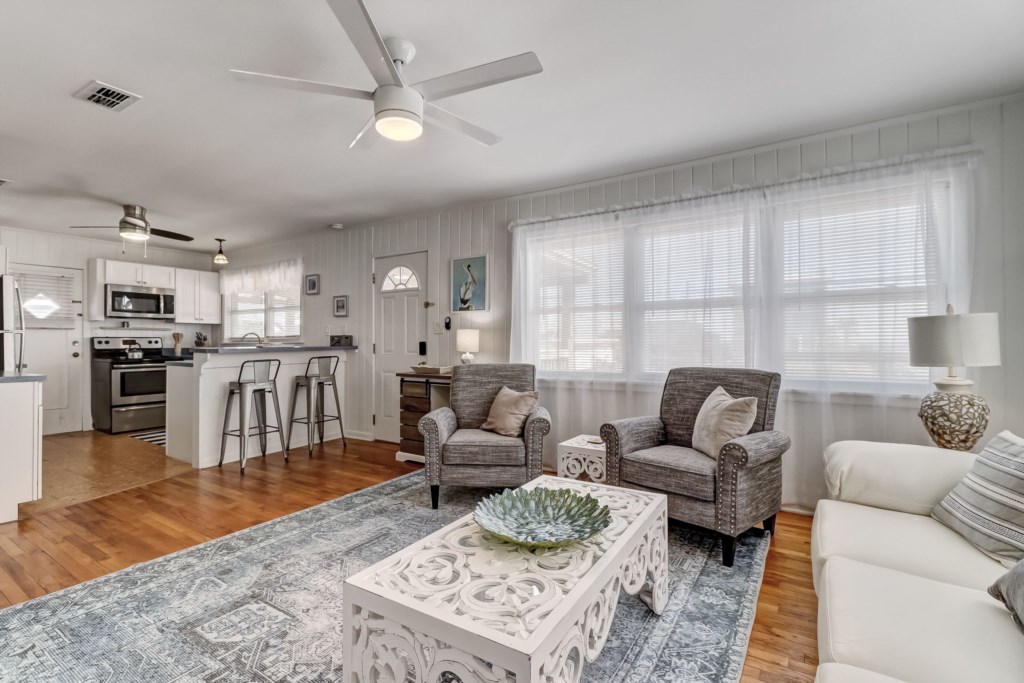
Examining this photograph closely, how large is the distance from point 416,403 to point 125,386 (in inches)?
158

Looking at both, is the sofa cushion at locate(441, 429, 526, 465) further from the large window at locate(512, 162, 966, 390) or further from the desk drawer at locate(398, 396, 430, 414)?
the desk drawer at locate(398, 396, 430, 414)

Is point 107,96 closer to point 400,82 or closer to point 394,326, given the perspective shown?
point 400,82

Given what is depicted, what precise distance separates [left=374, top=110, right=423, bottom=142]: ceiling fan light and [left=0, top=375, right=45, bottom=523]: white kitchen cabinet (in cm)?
284

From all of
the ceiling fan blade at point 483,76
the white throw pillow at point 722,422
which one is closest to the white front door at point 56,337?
the ceiling fan blade at point 483,76

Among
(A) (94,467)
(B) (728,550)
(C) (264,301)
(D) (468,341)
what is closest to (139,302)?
(C) (264,301)

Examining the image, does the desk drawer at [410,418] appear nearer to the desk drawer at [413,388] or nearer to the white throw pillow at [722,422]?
the desk drawer at [413,388]

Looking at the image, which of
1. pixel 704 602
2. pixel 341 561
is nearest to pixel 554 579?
pixel 704 602

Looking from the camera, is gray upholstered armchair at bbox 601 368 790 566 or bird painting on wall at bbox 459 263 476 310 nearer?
gray upholstered armchair at bbox 601 368 790 566

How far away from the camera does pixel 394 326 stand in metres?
5.04

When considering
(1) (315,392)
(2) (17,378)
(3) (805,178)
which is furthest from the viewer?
(1) (315,392)

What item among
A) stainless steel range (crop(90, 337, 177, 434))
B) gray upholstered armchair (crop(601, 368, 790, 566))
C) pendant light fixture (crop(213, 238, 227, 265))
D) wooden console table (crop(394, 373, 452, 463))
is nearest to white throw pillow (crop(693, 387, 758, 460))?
gray upholstered armchair (crop(601, 368, 790, 566))

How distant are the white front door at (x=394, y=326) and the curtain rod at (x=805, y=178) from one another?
155cm

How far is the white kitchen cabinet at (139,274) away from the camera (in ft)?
19.0

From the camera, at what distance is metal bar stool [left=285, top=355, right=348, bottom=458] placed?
457 cm
